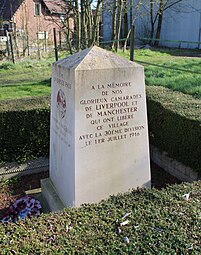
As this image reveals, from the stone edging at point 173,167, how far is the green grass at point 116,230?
1997mm

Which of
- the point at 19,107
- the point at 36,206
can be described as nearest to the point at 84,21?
the point at 19,107

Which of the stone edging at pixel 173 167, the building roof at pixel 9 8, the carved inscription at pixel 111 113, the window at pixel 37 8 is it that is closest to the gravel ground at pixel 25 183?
the stone edging at pixel 173 167

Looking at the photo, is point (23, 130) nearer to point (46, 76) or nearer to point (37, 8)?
point (46, 76)

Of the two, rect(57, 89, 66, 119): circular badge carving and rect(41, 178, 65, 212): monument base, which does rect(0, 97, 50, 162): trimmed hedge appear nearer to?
rect(41, 178, 65, 212): monument base

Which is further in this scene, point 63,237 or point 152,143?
point 152,143

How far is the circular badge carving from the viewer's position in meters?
3.29

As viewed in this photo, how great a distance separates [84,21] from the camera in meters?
10.6

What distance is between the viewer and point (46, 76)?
12.0m

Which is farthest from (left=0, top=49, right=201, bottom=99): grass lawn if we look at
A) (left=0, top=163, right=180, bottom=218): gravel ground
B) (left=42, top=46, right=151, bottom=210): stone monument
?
(left=42, top=46, right=151, bottom=210): stone monument

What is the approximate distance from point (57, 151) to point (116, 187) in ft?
2.66

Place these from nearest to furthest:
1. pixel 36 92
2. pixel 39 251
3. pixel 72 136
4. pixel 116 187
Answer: pixel 39 251
pixel 72 136
pixel 116 187
pixel 36 92

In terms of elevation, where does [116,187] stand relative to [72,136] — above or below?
below

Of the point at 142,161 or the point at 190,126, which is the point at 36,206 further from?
the point at 190,126

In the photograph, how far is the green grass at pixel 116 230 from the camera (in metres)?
1.79
